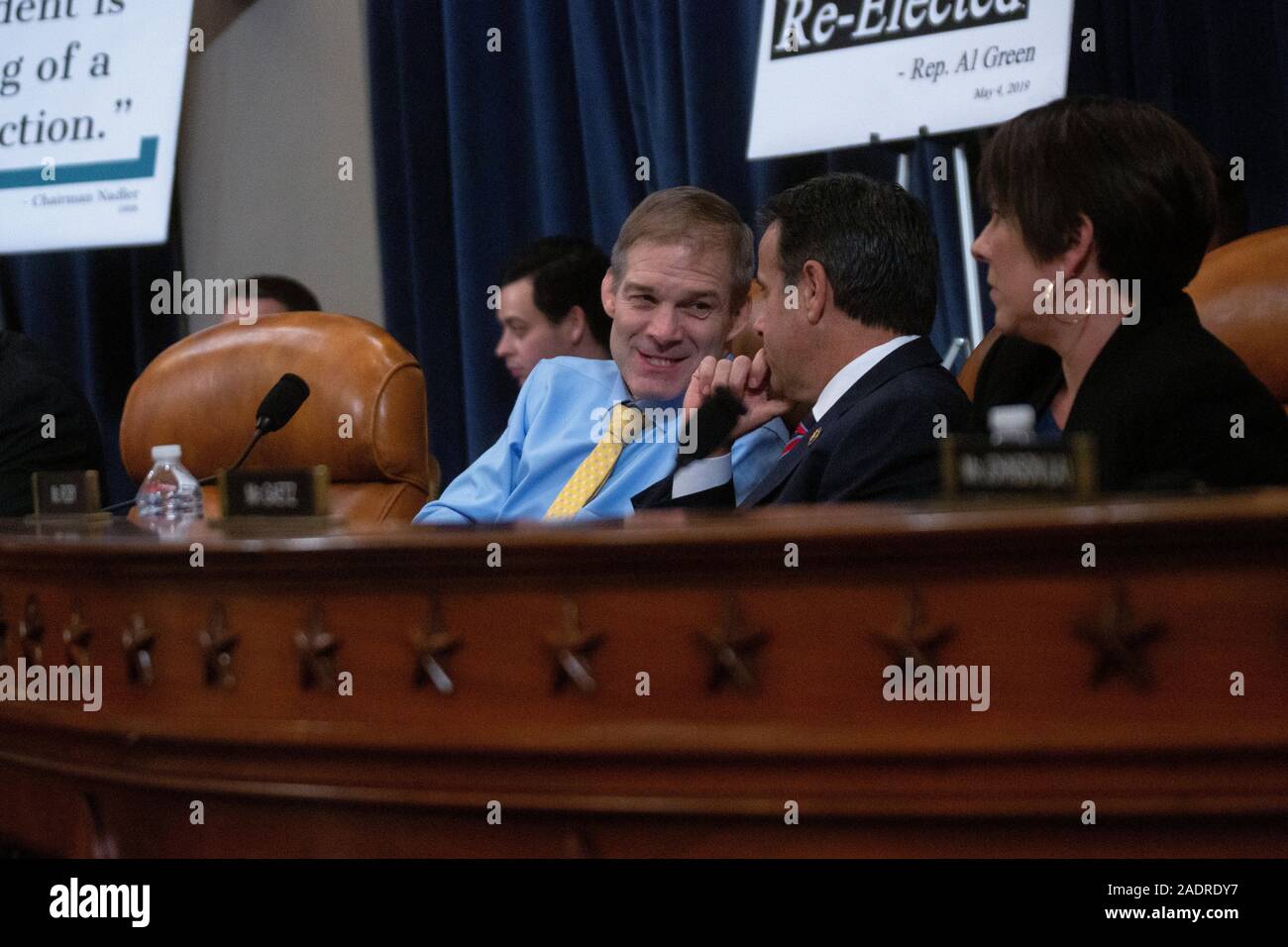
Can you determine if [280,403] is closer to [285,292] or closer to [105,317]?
[285,292]

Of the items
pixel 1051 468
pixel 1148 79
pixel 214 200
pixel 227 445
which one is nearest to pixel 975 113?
pixel 1148 79

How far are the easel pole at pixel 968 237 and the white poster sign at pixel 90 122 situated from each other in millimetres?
2245

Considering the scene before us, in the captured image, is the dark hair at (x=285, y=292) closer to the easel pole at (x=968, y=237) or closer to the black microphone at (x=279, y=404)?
the easel pole at (x=968, y=237)

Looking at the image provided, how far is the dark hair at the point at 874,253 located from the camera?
1.75m

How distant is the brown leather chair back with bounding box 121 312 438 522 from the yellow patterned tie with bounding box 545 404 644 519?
0.39 m

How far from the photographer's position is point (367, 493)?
2.39 metres

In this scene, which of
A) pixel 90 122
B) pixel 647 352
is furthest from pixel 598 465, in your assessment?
pixel 90 122

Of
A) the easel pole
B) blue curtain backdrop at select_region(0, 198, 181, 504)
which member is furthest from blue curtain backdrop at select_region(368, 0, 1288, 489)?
blue curtain backdrop at select_region(0, 198, 181, 504)

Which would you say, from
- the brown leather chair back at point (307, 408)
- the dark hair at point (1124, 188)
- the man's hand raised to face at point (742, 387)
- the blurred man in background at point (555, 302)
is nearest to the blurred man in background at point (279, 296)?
the blurred man in background at point (555, 302)

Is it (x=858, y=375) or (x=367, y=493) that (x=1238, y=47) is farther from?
(x=367, y=493)

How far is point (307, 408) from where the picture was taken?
2.45 m

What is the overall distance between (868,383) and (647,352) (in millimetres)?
598

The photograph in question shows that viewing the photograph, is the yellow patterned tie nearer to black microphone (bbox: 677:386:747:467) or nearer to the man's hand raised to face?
the man's hand raised to face

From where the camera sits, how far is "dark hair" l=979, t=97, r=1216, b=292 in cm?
Answer: 136
